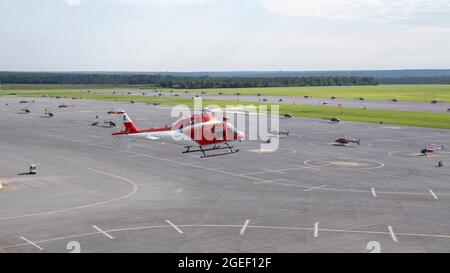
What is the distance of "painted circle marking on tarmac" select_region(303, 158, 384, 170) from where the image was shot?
77.6m

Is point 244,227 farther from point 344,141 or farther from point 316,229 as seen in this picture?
point 344,141

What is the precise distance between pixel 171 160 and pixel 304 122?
70992 millimetres

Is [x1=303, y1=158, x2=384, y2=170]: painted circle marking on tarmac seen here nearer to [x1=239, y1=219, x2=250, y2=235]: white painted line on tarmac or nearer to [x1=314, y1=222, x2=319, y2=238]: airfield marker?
[x1=314, y1=222, x2=319, y2=238]: airfield marker

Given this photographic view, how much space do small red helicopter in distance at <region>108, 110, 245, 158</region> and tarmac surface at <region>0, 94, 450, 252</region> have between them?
308 centimetres

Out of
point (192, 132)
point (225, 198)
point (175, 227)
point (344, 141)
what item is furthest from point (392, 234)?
point (344, 141)

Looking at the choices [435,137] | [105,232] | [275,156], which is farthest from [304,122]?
[105,232]

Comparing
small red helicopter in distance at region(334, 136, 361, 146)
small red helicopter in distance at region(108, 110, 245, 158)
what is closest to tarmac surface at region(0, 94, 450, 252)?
small red helicopter in distance at region(334, 136, 361, 146)

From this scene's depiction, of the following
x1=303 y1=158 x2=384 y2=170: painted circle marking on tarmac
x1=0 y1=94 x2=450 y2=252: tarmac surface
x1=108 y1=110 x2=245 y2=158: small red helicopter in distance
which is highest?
x1=108 y1=110 x2=245 y2=158: small red helicopter in distance

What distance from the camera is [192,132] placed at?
211 feet

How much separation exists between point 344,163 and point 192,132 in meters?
26.6

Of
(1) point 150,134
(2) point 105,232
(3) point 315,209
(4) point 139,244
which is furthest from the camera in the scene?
(1) point 150,134

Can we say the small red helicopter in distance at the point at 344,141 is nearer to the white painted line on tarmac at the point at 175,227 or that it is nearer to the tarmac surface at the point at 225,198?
the tarmac surface at the point at 225,198

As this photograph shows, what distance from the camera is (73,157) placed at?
86000mm
